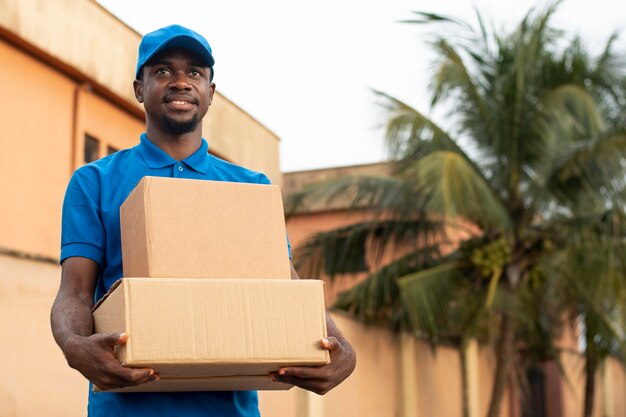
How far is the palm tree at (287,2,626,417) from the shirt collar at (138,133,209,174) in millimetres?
10257

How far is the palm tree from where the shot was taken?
1310 cm

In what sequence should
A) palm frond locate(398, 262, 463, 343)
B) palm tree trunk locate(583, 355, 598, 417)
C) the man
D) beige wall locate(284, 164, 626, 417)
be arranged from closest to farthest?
1. the man
2. beige wall locate(284, 164, 626, 417)
3. palm frond locate(398, 262, 463, 343)
4. palm tree trunk locate(583, 355, 598, 417)

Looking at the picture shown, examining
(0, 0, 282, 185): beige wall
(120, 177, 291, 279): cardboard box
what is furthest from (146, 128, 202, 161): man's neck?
(0, 0, 282, 185): beige wall

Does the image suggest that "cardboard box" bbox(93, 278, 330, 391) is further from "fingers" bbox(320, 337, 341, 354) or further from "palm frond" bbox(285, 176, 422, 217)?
"palm frond" bbox(285, 176, 422, 217)

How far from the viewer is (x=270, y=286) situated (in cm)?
230

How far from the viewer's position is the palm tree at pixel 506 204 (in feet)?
43.0

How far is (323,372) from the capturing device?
2.29 m

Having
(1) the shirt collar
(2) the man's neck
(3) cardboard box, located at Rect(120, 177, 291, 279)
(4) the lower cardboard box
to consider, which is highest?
(2) the man's neck

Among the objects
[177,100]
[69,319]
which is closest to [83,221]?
[69,319]

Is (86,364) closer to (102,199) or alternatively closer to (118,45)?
(102,199)

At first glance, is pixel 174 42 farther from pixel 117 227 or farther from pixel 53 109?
pixel 53 109

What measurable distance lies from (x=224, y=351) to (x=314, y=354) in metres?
0.19

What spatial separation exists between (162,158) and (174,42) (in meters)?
0.28

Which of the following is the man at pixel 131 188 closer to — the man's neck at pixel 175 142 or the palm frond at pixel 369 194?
the man's neck at pixel 175 142
